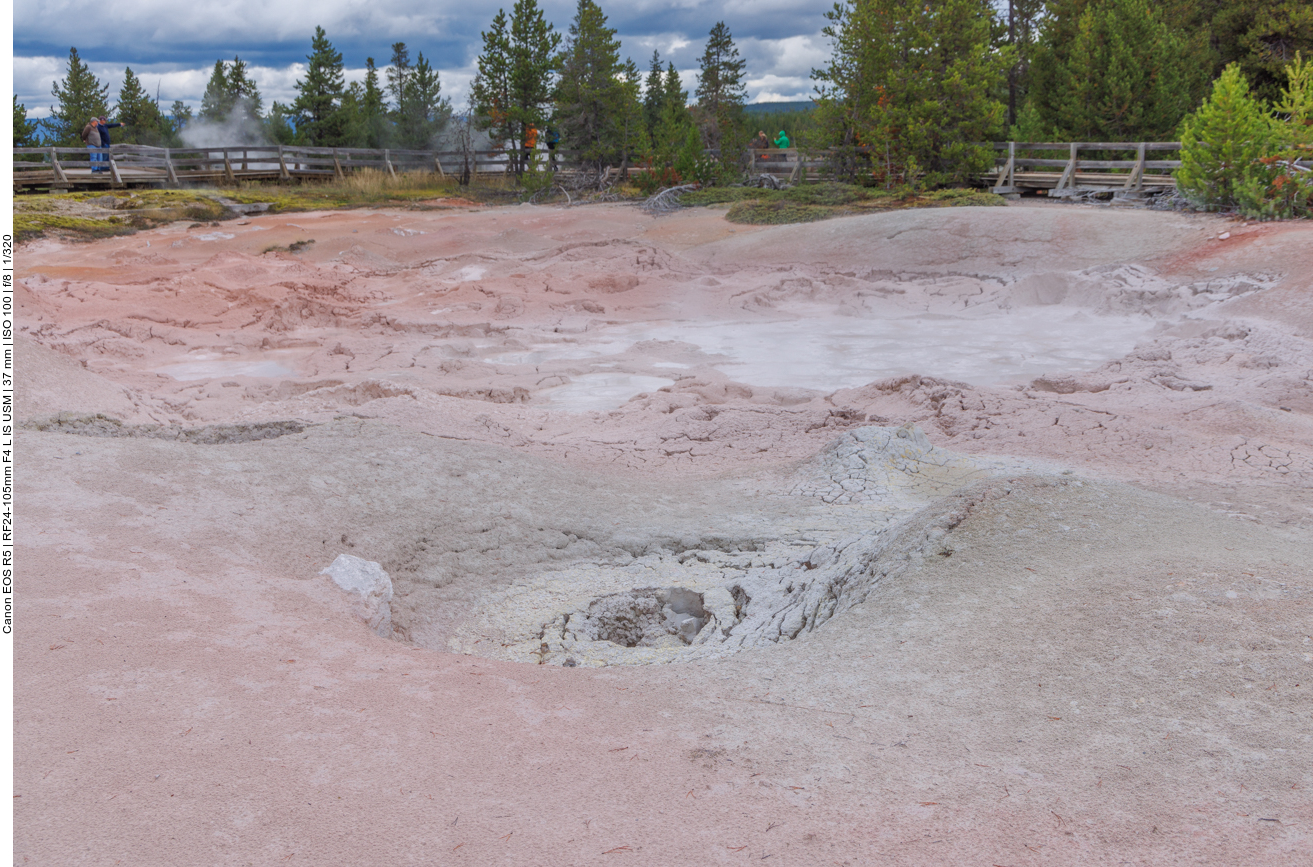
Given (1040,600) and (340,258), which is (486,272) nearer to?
(340,258)

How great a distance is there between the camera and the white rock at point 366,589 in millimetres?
4219

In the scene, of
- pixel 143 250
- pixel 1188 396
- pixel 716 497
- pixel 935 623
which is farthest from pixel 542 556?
pixel 143 250

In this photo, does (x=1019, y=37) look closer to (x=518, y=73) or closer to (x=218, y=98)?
(x=518, y=73)

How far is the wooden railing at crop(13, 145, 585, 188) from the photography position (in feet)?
84.2

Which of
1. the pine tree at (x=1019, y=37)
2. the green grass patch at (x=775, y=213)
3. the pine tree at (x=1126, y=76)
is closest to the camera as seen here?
the green grass patch at (x=775, y=213)

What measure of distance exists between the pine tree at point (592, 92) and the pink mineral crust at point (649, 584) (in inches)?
745

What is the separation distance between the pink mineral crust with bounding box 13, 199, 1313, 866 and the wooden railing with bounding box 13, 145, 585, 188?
16.6m

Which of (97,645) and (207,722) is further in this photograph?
(97,645)

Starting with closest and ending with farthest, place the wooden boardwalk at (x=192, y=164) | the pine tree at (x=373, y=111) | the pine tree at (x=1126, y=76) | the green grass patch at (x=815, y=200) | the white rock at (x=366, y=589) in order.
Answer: the white rock at (x=366, y=589), the green grass patch at (x=815, y=200), the pine tree at (x=1126, y=76), the wooden boardwalk at (x=192, y=164), the pine tree at (x=373, y=111)

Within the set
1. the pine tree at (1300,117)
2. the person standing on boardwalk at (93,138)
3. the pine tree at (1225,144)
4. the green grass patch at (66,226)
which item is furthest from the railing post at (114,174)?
the pine tree at (1300,117)

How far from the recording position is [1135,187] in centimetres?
2052

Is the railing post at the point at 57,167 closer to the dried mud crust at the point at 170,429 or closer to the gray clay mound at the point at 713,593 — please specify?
the dried mud crust at the point at 170,429

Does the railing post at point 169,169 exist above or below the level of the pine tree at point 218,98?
below

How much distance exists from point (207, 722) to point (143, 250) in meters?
17.6
